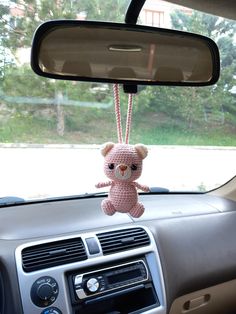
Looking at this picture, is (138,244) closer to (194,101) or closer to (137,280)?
(137,280)

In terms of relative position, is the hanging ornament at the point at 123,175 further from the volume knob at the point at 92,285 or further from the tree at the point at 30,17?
the tree at the point at 30,17

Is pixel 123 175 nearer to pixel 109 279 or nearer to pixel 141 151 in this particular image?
pixel 141 151

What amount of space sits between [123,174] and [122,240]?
0.94 m

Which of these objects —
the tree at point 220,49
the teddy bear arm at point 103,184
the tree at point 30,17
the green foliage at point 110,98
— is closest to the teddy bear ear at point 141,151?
the teddy bear arm at point 103,184

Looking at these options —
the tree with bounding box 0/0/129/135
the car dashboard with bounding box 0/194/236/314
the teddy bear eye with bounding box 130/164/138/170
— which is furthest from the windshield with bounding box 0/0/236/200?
the teddy bear eye with bounding box 130/164/138/170

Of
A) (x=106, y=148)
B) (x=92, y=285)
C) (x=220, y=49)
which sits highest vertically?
(x=220, y=49)

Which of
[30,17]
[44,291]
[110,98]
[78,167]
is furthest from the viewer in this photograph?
[78,167]

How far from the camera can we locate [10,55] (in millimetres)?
2330

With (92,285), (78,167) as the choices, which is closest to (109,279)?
(92,285)

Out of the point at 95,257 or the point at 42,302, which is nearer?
the point at 42,302

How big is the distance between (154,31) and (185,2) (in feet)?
1.69

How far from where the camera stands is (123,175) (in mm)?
1406

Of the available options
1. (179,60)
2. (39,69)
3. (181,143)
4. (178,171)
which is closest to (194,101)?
(181,143)

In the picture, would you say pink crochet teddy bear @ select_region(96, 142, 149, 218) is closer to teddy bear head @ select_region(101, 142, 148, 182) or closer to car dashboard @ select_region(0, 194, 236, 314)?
teddy bear head @ select_region(101, 142, 148, 182)
